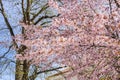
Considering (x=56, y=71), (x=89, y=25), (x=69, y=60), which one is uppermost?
(x=89, y=25)

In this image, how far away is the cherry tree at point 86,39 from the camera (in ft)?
21.5

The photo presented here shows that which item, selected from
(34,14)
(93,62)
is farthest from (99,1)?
(34,14)

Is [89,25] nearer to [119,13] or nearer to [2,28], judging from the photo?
[119,13]

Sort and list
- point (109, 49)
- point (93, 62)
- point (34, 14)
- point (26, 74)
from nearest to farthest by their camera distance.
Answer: point (109, 49), point (93, 62), point (26, 74), point (34, 14)

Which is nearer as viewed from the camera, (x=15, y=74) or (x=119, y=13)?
(x=119, y=13)

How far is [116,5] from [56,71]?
9.93 metres

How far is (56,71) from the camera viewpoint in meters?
16.6

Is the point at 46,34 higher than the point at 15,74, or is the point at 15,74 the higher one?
the point at 46,34

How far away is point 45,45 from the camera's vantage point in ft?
21.9

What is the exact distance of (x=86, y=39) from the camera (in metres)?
6.59

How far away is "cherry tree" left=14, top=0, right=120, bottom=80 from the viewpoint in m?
6.56

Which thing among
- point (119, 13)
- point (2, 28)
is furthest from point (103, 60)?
point (2, 28)

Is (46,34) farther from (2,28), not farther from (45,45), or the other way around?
(2,28)

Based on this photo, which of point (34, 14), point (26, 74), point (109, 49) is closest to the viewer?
point (109, 49)
